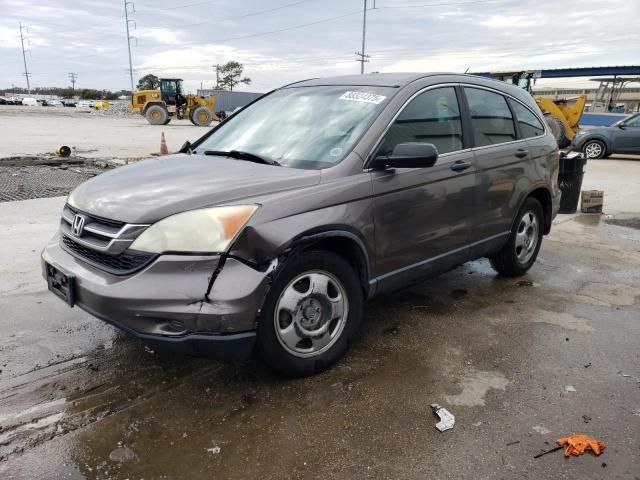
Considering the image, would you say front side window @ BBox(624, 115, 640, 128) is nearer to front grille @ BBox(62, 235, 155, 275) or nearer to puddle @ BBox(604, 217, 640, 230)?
puddle @ BBox(604, 217, 640, 230)

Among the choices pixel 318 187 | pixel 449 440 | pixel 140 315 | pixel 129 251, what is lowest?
pixel 449 440

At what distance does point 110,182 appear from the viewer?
3082 millimetres

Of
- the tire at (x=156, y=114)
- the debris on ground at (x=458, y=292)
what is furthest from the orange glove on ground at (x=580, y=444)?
Answer: the tire at (x=156, y=114)

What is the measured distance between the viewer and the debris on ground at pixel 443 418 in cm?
267

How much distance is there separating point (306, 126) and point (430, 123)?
93 centimetres

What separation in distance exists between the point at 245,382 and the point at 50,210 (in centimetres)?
521

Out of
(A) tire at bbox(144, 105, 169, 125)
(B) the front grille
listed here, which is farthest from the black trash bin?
(A) tire at bbox(144, 105, 169, 125)

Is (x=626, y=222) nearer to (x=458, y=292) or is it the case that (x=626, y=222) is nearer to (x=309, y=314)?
(x=458, y=292)

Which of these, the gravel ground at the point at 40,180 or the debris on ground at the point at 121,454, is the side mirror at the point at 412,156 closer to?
the debris on ground at the point at 121,454

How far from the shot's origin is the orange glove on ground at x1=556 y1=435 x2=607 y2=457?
2.48m

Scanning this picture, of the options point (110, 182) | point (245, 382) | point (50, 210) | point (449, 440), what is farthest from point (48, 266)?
point (50, 210)

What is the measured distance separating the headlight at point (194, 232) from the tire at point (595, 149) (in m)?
16.7

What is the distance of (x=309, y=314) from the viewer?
298 cm

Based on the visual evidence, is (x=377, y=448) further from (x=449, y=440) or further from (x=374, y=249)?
(x=374, y=249)
